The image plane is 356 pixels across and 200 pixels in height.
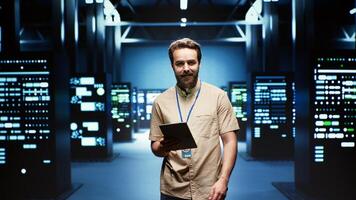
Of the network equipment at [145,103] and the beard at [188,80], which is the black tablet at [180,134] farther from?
the network equipment at [145,103]

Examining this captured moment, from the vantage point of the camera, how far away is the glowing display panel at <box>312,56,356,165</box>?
20.7 ft

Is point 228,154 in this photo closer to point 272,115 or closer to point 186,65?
point 186,65

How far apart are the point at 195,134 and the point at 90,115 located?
8578 mm

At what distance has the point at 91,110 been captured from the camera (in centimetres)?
1092

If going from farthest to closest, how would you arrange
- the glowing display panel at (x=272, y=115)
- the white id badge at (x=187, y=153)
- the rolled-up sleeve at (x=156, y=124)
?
1. the glowing display panel at (x=272, y=115)
2. the rolled-up sleeve at (x=156, y=124)
3. the white id badge at (x=187, y=153)

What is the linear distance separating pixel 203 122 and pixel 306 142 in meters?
4.26

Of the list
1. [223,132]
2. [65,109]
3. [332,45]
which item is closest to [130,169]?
[65,109]

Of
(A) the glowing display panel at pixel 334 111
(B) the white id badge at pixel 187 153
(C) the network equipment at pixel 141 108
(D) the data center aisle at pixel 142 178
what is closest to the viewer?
(B) the white id badge at pixel 187 153

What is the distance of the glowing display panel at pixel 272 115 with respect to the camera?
1083cm

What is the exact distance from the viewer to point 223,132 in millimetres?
2709

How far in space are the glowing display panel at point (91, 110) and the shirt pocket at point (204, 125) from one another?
27.7 ft

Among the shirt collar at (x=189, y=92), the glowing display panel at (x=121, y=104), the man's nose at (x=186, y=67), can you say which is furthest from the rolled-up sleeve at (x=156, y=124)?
the glowing display panel at (x=121, y=104)

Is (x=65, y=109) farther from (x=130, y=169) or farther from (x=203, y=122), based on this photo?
(x=203, y=122)

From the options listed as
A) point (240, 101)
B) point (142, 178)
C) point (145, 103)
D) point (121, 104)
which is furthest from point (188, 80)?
point (145, 103)
